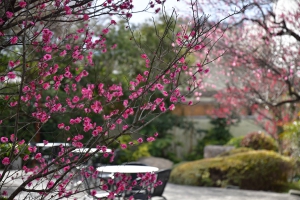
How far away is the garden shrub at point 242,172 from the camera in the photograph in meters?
12.8

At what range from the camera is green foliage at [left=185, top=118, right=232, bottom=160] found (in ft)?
Answer: 64.5

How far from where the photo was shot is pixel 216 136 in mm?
20203

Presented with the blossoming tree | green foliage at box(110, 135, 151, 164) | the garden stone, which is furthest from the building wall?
the blossoming tree

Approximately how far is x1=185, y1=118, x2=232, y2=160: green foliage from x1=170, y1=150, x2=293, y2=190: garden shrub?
5911mm

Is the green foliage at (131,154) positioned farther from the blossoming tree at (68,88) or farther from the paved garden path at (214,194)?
the blossoming tree at (68,88)

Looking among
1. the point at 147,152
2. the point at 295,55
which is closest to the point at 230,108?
the point at 147,152

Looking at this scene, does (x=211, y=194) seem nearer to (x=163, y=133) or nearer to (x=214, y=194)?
(x=214, y=194)

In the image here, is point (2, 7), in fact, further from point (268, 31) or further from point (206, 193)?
point (206, 193)

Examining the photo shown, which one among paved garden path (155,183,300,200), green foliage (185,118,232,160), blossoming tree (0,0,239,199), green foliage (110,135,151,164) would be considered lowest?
paved garden path (155,183,300,200)

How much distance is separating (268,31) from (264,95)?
2248mm

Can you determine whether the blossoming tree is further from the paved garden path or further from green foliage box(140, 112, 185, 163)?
green foliage box(140, 112, 185, 163)

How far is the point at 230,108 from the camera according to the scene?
17.4 metres

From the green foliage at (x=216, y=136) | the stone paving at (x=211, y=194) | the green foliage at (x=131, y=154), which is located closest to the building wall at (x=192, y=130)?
the green foliage at (x=216, y=136)

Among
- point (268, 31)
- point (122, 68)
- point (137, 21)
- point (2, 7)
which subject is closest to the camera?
point (2, 7)
